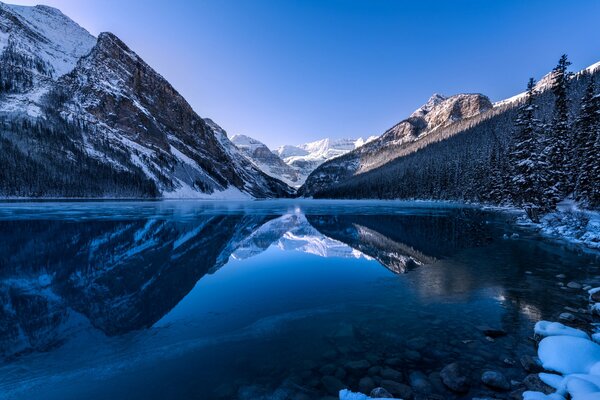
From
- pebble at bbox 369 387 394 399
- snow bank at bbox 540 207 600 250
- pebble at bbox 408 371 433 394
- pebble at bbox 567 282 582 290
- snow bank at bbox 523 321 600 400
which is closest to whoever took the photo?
snow bank at bbox 523 321 600 400

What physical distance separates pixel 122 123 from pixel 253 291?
18716 centimetres

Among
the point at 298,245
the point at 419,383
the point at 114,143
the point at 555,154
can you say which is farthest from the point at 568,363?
the point at 114,143

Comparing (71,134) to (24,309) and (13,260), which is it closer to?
(13,260)

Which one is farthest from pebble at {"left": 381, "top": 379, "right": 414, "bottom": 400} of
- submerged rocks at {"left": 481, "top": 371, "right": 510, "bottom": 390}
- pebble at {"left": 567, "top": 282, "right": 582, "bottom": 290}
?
pebble at {"left": 567, "top": 282, "right": 582, "bottom": 290}

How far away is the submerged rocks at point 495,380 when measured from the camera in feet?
17.7

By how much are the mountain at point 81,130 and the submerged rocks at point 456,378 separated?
441 feet

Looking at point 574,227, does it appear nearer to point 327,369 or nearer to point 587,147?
point 587,147

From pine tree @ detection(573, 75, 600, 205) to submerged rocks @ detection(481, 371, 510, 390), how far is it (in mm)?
35338

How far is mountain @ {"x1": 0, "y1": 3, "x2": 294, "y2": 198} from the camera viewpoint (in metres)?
112

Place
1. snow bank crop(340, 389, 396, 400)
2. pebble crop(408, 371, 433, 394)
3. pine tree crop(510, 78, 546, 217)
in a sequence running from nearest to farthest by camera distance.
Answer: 1. snow bank crop(340, 389, 396, 400)
2. pebble crop(408, 371, 433, 394)
3. pine tree crop(510, 78, 546, 217)

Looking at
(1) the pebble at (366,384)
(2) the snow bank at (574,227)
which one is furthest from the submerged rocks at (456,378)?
(2) the snow bank at (574,227)

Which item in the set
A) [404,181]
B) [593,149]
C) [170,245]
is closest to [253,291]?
[170,245]

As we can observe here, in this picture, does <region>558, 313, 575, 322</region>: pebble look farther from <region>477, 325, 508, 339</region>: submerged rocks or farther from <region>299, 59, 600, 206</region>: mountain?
<region>299, 59, 600, 206</region>: mountain

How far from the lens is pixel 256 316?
934cm
